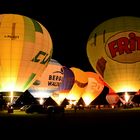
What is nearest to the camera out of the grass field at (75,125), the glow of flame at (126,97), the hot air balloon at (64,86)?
the grass field at (75,125)

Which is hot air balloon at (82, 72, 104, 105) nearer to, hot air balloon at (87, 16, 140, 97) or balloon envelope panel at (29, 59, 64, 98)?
balloon envelope panel at (29, 59, 64, 98)

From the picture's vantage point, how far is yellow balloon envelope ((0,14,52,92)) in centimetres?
1995

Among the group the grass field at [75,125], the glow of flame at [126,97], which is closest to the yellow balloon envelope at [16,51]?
the grass field at [75,125]

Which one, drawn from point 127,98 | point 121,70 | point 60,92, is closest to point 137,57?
point 121,70

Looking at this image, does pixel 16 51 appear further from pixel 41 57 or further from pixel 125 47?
pixel 125 47

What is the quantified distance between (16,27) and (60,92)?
1309 centimetres

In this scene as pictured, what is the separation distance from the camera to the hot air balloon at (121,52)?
23.1m

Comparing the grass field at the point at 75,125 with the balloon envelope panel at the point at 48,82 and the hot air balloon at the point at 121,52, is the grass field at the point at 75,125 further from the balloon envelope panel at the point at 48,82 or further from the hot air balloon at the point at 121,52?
the balloon envelope panel at the point at 48,82

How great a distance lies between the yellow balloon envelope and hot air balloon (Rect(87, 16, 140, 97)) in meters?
5.51

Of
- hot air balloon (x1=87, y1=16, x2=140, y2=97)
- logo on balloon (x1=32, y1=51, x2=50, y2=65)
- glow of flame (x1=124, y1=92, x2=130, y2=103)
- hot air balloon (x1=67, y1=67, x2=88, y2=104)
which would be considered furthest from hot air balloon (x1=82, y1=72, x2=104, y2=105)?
logo on balloon (x1=32, y1=51, x2=50, y2=65)

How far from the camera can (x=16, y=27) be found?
20.1m

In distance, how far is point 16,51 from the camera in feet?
65.9

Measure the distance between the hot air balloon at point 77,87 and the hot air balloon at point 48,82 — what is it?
6643 mm

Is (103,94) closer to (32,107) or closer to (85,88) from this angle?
(85,88)
